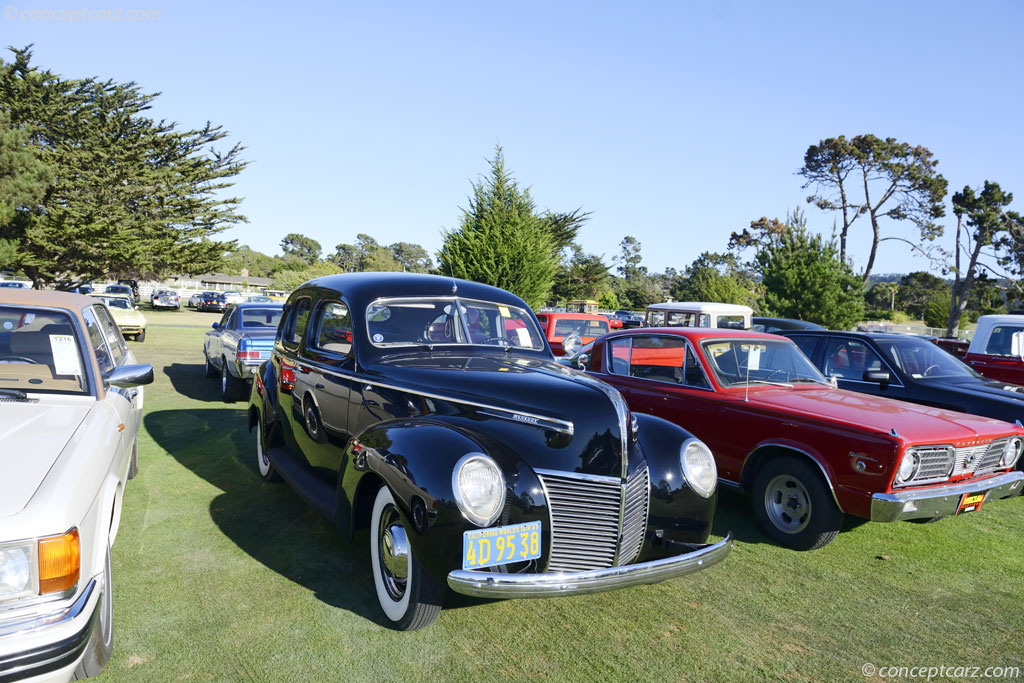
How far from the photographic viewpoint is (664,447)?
364cm

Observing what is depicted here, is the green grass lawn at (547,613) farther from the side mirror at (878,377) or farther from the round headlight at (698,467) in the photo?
the side mirror at (878,377)

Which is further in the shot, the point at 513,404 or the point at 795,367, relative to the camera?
the point at 795,367

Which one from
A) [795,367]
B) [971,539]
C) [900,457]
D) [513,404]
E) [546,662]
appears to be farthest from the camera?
[795,367]

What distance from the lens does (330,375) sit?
4359 millimetres

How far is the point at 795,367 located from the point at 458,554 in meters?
4.32

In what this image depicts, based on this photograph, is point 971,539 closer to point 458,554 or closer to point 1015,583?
point 1015,583

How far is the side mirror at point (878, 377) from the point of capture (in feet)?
21.9

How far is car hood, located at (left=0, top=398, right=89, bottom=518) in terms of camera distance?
233 centimetres

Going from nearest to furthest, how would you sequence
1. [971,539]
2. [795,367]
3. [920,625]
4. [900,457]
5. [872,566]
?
[920,625] → [900,457] → [872,566] → [971,539] → [795,367]

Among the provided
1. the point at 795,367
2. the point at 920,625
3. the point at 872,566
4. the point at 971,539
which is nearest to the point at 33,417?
the point at 920,625

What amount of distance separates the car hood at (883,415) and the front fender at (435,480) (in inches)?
108

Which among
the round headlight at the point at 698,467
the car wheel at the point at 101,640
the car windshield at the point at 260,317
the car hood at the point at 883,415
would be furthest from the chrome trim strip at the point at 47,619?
the car windshield at the point at 260,317

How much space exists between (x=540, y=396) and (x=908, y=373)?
5.15m

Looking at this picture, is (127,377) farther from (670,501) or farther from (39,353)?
(670,501)
